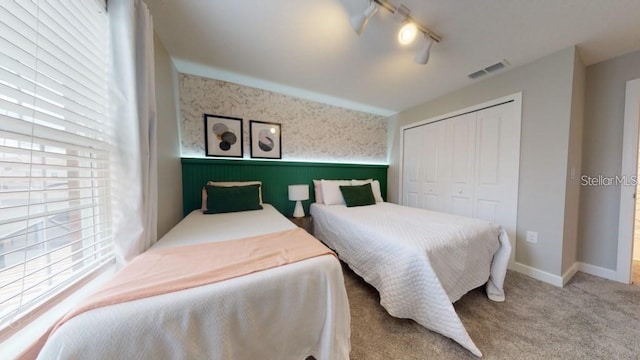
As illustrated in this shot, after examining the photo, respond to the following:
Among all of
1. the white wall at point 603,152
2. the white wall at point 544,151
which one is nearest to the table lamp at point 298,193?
the white wall at point 544,151

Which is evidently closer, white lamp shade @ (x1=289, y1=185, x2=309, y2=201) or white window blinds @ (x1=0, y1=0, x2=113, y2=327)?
white window blinds @ (x1=0, y1=0, x2=113, y2=327)

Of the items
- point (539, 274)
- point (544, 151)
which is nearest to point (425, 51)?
point (544, 151)

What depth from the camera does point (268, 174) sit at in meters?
2.63

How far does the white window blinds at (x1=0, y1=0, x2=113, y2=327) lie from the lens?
2.05 feet

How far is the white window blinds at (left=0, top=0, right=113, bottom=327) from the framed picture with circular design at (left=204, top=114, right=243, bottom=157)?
4.25ft

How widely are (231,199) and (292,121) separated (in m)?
1.39

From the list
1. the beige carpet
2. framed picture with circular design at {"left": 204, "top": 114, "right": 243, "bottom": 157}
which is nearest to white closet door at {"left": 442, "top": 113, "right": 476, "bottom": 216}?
the beige carpet

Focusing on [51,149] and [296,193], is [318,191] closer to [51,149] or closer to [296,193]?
[296,193]

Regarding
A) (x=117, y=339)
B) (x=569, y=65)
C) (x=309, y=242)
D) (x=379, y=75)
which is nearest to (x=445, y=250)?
(x=309, y=242)

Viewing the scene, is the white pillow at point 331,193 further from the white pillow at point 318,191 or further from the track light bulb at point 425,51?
the track light bulb at point 425,51

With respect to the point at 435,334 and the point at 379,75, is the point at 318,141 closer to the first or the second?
the point at 379,75

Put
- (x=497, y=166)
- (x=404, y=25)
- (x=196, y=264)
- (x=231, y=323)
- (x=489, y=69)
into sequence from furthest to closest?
(x=497, y=166), (x=489, y=69), (x=404, y=25), (x=196, y=264), (x=231, y=323)

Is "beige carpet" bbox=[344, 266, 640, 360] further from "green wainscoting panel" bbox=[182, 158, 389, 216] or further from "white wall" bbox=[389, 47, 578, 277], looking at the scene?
"green wainscoting panel" bbox=[182, 158, 389, 216]

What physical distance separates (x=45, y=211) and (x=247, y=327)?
36.2 inches
